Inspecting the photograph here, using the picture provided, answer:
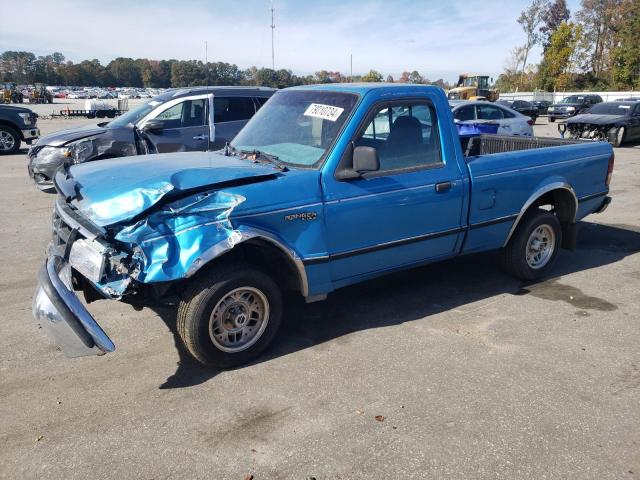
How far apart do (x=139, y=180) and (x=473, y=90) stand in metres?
36.4

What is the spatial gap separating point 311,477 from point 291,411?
0.59 meters

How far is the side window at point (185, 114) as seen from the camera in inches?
341

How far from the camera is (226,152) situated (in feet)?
14.9

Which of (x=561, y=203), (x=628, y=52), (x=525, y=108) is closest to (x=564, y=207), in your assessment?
(x=561, y=203)

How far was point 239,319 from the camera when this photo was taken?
3.66 m

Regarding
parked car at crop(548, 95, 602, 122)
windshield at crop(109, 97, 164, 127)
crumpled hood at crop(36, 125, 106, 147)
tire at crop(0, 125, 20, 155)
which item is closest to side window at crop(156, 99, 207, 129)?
windshield at crop(109, 97, 164, 127)

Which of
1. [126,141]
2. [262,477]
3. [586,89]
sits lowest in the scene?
[262,477]

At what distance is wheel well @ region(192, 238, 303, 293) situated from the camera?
3.57m

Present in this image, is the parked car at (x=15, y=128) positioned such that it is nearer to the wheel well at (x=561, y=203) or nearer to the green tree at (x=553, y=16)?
the wheel well at (x=561, y=203)

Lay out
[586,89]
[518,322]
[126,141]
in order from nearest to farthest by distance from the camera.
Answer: [518,322] → [126,141] → [586,89]

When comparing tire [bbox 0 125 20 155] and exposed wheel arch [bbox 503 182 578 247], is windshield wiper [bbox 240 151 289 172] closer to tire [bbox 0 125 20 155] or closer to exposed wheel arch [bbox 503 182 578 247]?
exposed wheel arch [bbox 503 182 578 247]

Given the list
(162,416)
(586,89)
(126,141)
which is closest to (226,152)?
(162,416)

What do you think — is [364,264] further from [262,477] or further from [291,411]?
[262,477]

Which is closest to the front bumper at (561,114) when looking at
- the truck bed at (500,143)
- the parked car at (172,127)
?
the parked car at (172,127)
